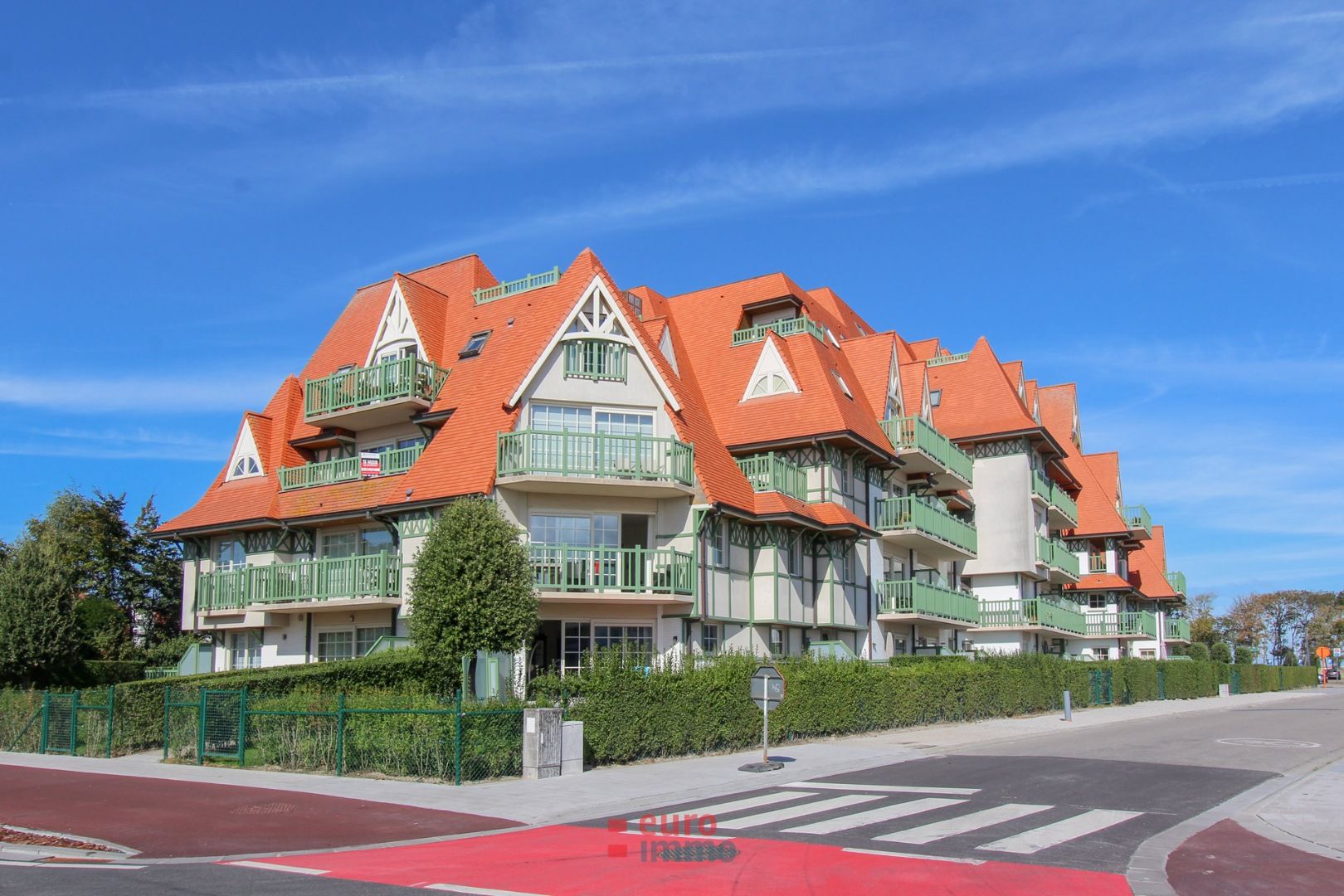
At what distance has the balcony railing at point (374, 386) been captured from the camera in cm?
3008

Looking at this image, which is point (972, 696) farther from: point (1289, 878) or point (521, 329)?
point (1289, 878)

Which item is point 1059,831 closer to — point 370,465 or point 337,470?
point 370,465

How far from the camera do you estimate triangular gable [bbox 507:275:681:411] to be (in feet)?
90.7

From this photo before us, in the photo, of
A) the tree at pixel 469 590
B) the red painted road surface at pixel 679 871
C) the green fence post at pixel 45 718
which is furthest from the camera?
the green fence post at pixel 45 718

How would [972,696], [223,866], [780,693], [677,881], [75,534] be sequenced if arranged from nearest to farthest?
[677,881] → [223,866] → [780,693] → [972,696] → [75,534]

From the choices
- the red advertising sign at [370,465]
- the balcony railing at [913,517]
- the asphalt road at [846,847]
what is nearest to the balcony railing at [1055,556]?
the balcony railing at [913,517]

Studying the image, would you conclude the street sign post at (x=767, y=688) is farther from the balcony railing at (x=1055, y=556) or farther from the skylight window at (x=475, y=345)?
the balcony railing at (x=1055, y=556)

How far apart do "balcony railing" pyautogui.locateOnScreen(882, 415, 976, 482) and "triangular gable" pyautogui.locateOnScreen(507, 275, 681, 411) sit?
38.2ft

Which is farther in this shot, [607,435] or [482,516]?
[607,435]

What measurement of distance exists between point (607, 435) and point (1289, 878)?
17569mm

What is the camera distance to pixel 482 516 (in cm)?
2142

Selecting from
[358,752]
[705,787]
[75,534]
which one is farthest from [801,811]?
[75,534]

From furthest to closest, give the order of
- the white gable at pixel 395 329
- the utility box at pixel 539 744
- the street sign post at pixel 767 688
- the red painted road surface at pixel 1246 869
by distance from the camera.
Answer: the white gable at pixel 395 329 → the street sign post at pixel 767 688 → the utility box at pixel 539 744 → the red painted road surface at pixel 1246 869

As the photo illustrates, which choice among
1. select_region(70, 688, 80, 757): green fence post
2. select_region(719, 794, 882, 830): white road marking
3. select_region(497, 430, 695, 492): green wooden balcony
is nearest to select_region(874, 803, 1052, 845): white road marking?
select_region(719, 794, 882, 830): white road marking
